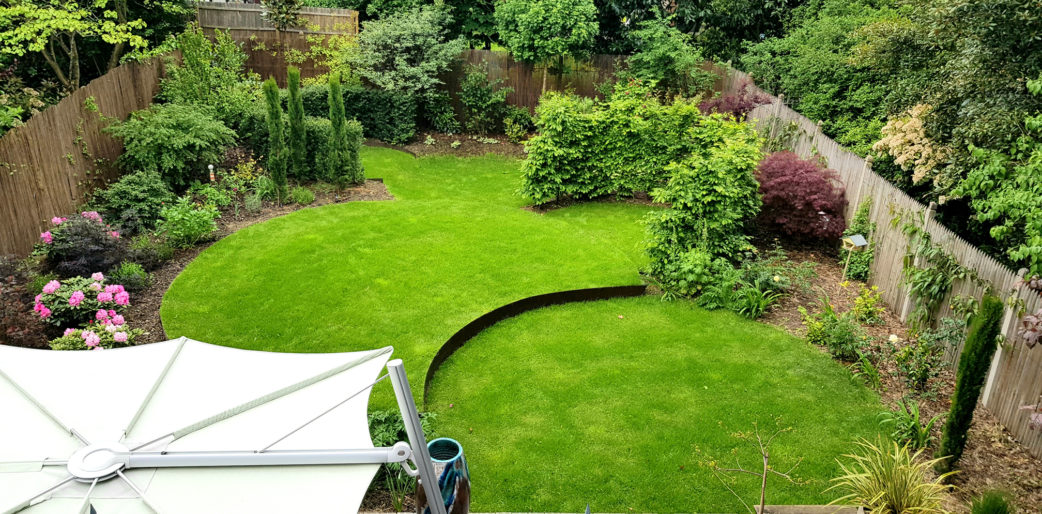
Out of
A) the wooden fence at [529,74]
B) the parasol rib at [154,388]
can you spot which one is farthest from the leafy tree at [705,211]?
the wooden fence at [529,74]

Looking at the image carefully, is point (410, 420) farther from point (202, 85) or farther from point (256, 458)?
point (202, 85)

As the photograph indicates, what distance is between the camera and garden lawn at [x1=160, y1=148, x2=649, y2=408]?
25.4ft

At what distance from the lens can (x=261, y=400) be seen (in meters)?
3.12

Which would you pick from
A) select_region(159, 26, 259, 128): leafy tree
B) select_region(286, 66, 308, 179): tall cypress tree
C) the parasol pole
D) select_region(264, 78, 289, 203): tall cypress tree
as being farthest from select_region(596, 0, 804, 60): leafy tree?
the parasol pole

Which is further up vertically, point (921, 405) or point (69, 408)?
point (69, 408)

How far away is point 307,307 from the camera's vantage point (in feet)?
27.3

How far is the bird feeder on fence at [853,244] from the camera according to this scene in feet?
28.8

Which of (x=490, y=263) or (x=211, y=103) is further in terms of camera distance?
(x=211, y=103)

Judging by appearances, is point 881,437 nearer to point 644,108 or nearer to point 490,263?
point 490,263

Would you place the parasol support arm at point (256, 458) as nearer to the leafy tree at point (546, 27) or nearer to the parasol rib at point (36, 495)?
the parasol rib at point (36, 495)

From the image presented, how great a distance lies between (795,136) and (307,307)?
967 centimetres

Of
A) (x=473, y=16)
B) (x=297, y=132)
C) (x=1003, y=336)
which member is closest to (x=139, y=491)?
(x=1003, y=336)

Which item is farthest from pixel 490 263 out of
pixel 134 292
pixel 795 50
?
pixel 795 50

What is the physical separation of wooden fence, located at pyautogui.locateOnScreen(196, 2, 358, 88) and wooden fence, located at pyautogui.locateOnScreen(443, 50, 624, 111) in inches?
128
